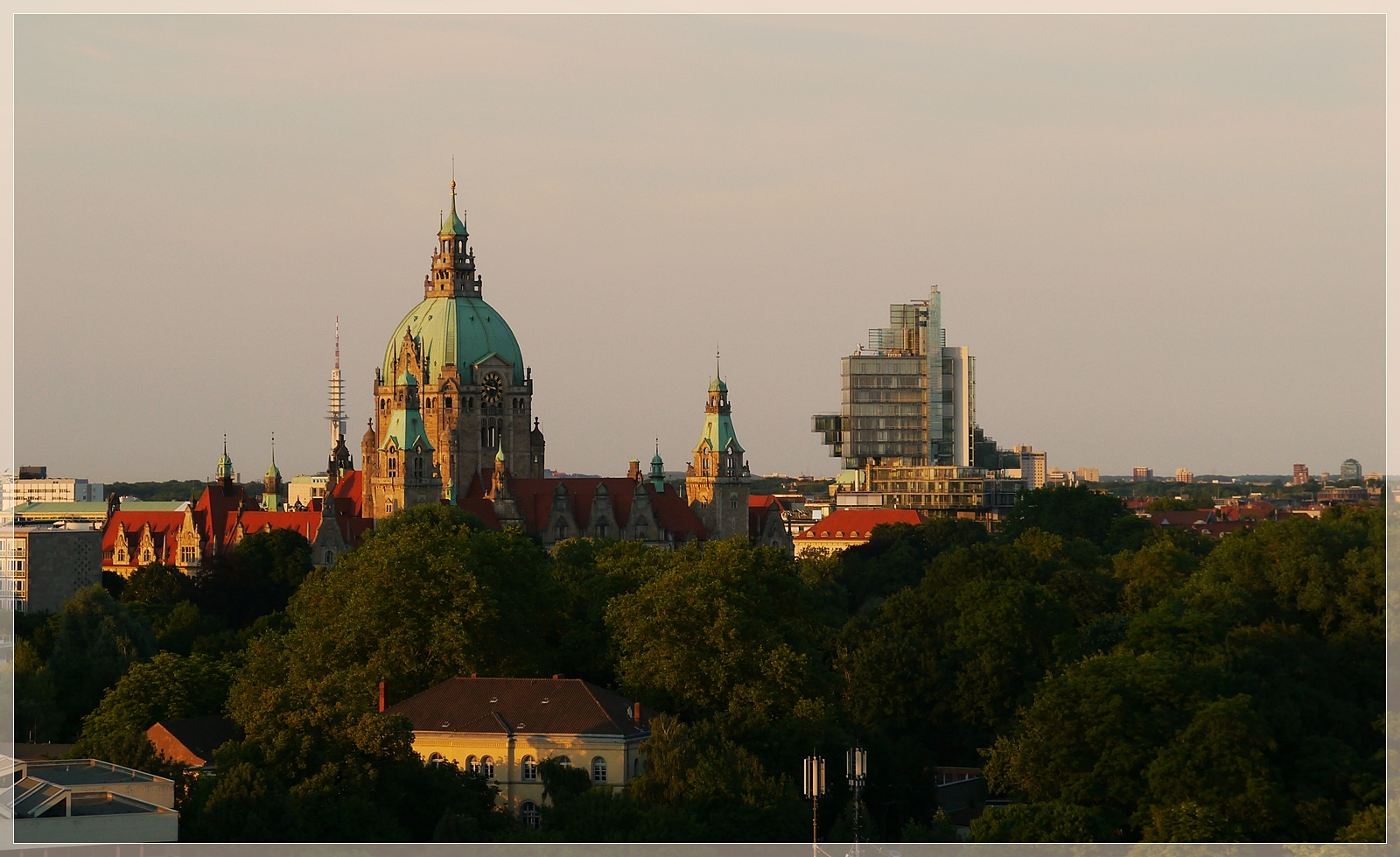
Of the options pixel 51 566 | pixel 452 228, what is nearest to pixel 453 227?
pixel 452 228

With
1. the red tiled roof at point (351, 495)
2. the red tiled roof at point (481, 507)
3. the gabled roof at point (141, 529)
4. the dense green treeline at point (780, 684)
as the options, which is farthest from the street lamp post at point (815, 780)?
the gabled roof at point (141, 529)

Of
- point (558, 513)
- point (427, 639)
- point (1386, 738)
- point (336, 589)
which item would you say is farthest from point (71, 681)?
point (558, 513)

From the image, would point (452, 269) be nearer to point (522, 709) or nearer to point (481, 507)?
point (481, 507)

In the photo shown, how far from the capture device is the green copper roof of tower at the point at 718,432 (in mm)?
184500

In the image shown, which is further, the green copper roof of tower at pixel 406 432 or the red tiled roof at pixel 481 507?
the green copper roof of tower at pixel 406 432

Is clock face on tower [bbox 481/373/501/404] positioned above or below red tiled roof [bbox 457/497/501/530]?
above

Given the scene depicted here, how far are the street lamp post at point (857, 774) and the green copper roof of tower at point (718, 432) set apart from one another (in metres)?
119

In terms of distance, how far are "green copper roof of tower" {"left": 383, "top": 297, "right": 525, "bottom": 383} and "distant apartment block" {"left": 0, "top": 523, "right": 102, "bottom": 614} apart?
43.7m

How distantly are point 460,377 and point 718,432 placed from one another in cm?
2158

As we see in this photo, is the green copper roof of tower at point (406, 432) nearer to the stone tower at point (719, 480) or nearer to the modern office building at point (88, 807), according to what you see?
the stone tower at point (719, 480)

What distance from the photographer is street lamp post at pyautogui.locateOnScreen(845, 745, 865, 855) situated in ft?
168

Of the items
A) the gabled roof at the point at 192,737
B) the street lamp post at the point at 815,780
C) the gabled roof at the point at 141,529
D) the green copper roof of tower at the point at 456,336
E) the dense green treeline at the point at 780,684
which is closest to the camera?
the street lamp post at the point at 815,780

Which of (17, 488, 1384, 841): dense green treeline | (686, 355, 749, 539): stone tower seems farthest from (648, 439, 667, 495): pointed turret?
(17, 488, 1384, 841): dense green treeline

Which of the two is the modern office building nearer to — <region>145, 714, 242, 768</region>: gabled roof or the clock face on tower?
<region>145, 714, 242, 768</region>: gabled roof
